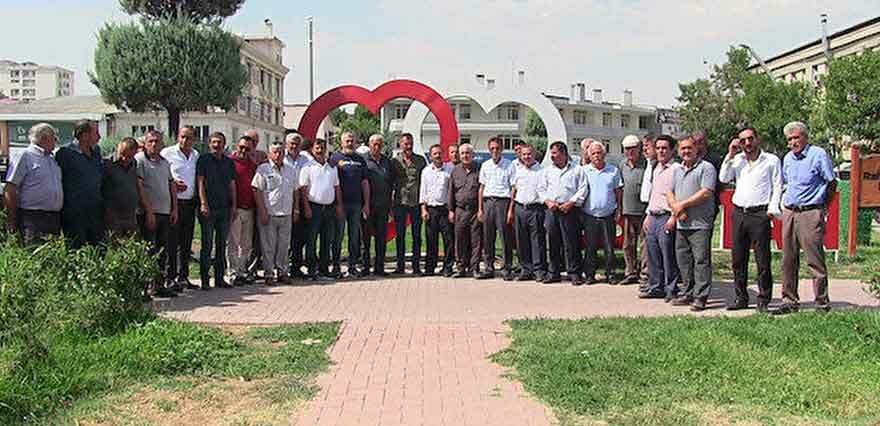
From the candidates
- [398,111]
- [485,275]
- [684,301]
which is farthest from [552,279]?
[398,111]

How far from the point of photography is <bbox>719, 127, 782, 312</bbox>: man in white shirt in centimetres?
864

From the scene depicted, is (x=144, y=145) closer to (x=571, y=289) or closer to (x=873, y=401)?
(x=571, y=289)

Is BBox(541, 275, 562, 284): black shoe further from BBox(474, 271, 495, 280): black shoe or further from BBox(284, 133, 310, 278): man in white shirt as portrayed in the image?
BBox(284, 133, 310, 278): man in white shirt

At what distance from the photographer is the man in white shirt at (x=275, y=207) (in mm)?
10695

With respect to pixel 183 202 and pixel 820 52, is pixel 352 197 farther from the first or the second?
pixel 820 52

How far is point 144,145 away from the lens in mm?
9820

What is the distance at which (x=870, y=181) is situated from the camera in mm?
13820

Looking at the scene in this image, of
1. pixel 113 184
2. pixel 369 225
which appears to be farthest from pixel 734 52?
pixel 113 184

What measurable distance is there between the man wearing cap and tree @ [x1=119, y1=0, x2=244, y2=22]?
79.7 feet

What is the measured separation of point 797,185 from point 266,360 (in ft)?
17.0

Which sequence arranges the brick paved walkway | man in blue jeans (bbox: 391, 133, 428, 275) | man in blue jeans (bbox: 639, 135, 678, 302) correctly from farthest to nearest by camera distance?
man in blue jeans (bbox: 391, 133, 428, 275) → man in blue jeans (bbox: 639, 135, 678, 302) → the brick paved walkway

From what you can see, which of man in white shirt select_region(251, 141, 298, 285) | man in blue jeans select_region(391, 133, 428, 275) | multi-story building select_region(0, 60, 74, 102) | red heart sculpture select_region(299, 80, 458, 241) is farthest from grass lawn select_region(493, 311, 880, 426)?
multi-story building select_region(0, 60, 74, 102)

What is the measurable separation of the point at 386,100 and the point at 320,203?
303 centimetres

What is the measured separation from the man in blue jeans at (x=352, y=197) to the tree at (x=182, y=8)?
22209 millimetres
